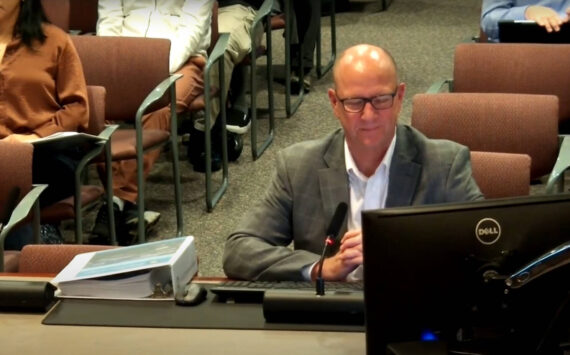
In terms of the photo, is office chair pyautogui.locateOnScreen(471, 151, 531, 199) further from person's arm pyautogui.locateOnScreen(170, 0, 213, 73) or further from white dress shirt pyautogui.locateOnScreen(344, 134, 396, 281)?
person's arm pyautogui.locateOnScreen(170, 0, 213, 73)

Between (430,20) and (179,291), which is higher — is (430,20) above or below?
below

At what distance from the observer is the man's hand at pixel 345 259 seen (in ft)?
7.50

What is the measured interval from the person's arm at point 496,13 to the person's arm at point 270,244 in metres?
2.12

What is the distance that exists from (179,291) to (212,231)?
7.77 feet

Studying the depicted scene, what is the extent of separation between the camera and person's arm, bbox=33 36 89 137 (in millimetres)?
3994

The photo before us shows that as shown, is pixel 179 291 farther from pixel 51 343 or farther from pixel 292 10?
pixel 292 10

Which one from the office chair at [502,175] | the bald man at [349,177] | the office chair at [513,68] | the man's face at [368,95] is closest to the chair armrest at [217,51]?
the office chair at [513,68]

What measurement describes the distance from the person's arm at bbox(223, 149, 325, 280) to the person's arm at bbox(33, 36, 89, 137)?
5.07 ft

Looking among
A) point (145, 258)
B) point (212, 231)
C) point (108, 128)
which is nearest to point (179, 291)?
point (145, 258)

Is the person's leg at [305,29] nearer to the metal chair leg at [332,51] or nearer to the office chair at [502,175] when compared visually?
the metal chair leg at [332,51]

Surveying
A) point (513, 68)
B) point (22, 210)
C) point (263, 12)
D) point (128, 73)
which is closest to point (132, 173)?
point (128, 73)

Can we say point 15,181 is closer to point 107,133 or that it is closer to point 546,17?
point 107,133

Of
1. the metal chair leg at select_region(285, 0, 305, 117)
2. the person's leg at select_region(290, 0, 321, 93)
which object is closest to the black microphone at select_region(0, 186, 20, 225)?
the metal chair leg at select_region(285, 0, 305, 117)

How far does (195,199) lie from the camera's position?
16.2 feet
